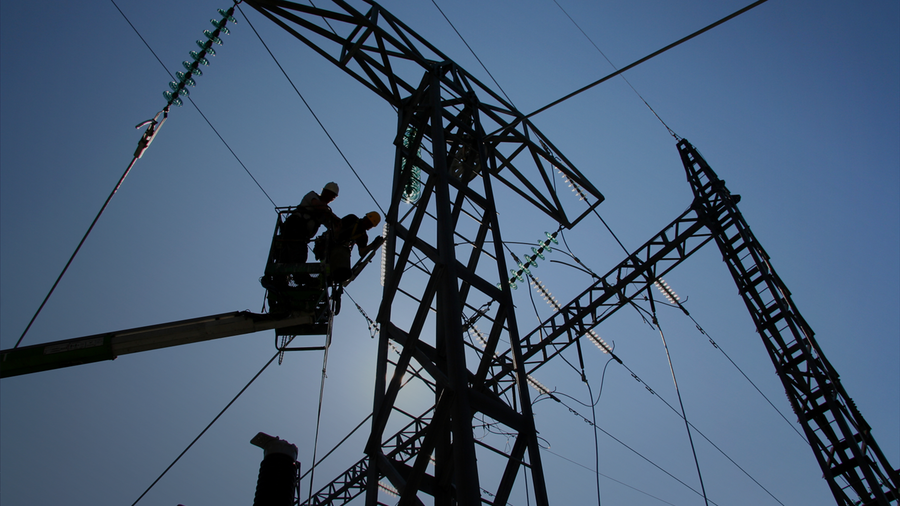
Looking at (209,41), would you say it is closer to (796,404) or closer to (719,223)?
(719,223)

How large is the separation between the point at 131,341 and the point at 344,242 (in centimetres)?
237

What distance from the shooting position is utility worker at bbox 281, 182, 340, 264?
6.69m

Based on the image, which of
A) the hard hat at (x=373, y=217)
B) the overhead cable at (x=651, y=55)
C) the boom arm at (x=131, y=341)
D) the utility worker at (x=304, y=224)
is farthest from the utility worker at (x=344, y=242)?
the overhead cable at (x=651, y=55)

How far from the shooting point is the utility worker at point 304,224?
6.69m

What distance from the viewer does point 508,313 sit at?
5.75 meters

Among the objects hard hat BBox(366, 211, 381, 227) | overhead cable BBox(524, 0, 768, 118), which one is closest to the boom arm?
hard hat BBox(366, 211, 381, 227)

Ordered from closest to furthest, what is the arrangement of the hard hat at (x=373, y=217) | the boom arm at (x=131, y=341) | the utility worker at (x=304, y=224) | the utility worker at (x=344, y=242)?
the boom arm at (x=131, y=341)
the utility worker at (x=344, y=242)
the utility worker at (x=304, y=224)
the hard hat at (x=373, y=217)

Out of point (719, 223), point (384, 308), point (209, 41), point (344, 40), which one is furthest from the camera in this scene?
point (719, 223)

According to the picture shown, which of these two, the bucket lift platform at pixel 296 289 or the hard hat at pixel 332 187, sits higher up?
the hard hat at pixel 332 187

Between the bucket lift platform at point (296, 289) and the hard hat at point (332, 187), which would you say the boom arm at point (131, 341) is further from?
the hard hat at point (332, 187)

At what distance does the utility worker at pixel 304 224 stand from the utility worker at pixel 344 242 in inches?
5.5

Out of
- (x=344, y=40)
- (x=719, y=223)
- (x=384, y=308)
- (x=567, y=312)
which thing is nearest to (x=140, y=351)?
(x=384, y=308)

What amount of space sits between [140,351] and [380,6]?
4.97 metres

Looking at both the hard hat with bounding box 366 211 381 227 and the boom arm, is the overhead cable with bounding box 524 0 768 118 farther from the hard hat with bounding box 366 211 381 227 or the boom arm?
the boom arm
